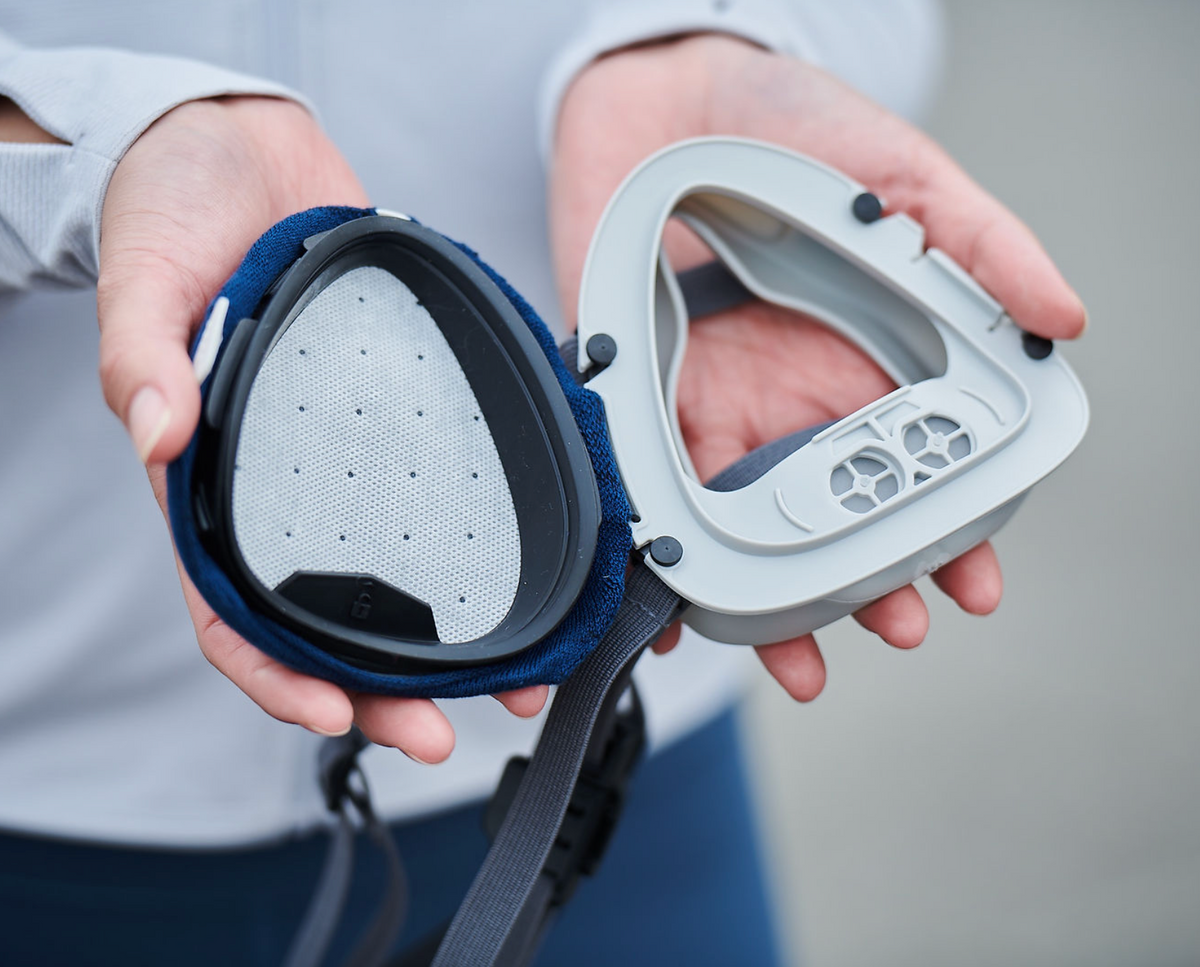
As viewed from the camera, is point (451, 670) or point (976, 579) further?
point (976, 579)

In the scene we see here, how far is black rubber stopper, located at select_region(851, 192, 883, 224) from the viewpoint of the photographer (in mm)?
755

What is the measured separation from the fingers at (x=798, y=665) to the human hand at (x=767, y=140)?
0.15m

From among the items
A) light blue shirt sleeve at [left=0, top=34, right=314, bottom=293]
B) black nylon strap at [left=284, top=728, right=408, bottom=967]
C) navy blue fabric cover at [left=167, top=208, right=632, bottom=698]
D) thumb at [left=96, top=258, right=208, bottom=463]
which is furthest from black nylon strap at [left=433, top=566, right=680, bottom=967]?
light blue shirt sleeve at [left=0, top=34, right=314, bottom=293]

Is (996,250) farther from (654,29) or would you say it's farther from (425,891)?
(425,891)

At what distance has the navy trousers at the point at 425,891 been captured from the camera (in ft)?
2.76

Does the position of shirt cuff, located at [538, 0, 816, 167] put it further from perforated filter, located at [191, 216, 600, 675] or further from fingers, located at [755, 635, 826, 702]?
fingers, located at [755, 635, 826, 702]

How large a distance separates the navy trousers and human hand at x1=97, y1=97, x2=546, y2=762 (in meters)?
0.39

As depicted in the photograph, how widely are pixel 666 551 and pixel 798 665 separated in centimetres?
14

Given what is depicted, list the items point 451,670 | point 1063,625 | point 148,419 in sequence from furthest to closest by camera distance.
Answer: point 1063,625 < point 451,670 < point 148,419

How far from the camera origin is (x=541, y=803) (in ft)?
1.98

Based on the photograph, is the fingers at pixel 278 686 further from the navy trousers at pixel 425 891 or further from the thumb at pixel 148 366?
the navy trousers at pixel 425 891

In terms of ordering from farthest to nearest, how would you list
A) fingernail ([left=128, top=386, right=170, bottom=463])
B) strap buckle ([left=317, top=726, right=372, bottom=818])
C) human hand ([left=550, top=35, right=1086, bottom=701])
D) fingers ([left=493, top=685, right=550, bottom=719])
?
1. human hand ([left=550, top=35, right=1086, bottom=701])
2. strap buckle ([left=317, top=726, right=372, bottom=818])
3. fingers ([left=493, top=685, right=550, bottom=719])
4. fingernail ([left=128, top=386, right=170, bottom=463])

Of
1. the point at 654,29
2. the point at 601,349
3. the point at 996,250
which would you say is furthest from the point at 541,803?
the point at 654,29

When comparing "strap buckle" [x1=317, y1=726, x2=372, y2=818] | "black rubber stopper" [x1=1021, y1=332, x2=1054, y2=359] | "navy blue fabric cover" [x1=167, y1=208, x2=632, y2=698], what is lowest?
"strap buckle" [x1=317, y1=726, x2=372, y2=818]
